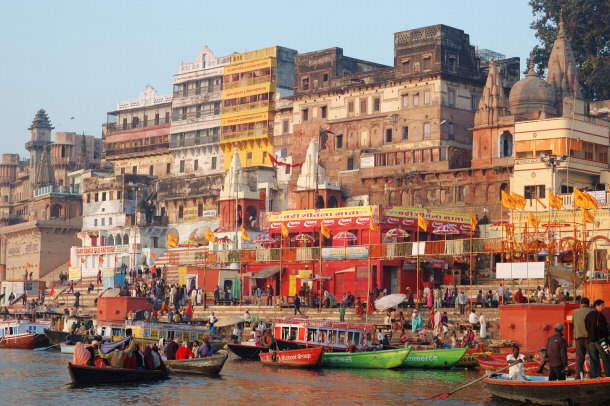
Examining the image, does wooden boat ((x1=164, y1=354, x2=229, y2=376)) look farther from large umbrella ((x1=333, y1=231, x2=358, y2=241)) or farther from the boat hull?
large umbrella ((x1=333, y1=231, x2=358, y2=241))

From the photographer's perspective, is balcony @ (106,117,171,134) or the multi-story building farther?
balcony @ (106,117,171,134)

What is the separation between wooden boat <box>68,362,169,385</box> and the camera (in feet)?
102

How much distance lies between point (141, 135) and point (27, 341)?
44.0 m

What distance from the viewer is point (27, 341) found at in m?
49.6

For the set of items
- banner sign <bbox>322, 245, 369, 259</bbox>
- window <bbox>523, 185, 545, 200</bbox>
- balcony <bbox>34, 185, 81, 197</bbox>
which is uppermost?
balcony <bbox>34, 185, 81, 197</bbox>

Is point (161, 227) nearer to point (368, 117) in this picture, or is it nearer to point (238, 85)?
point (238, 85)

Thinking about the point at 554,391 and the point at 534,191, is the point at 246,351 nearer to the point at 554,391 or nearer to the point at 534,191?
the point at 554,391

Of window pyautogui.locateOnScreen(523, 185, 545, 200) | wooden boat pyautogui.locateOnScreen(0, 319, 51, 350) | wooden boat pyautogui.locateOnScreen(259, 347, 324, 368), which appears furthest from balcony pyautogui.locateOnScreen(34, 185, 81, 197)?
wooden boat pyautogui.locateOnScreen(259, 347, 324, 368)

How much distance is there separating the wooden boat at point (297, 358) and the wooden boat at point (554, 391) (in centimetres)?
1069

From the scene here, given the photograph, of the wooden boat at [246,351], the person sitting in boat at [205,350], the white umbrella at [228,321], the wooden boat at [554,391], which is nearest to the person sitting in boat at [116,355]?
the person sitting in boat at [205,350]

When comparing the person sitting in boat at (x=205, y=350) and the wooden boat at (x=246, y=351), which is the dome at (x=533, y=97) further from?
the person sitting in boat at (x=205, y=350)

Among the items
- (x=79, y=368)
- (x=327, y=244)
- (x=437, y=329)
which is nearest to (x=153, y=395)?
(x=79, y=368)

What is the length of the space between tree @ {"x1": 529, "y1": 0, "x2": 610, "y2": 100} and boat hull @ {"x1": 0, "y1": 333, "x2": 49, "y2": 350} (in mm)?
40389

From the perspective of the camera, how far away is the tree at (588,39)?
230 feet
